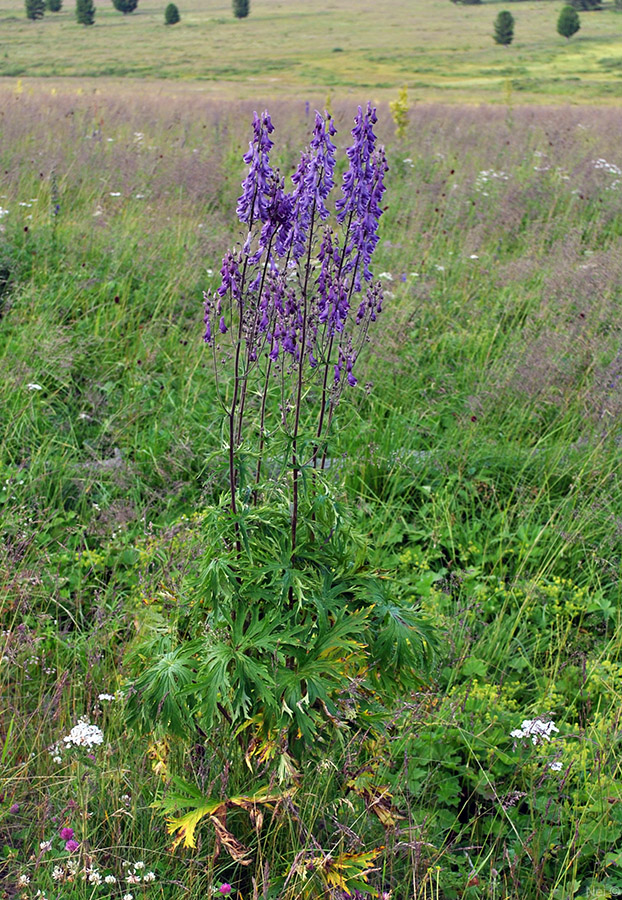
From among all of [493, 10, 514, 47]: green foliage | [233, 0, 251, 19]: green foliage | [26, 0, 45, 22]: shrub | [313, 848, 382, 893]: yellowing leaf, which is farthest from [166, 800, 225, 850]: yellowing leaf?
[233, 0, 251, 19]: green foliage

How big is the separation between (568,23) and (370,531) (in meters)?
69.3

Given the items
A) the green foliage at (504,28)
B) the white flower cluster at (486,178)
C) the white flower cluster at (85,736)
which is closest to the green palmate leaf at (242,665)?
the white flower cluster at (85,736)

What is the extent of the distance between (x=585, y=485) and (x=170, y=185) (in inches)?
242

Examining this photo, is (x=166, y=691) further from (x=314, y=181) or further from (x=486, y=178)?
(x=486, y=178)

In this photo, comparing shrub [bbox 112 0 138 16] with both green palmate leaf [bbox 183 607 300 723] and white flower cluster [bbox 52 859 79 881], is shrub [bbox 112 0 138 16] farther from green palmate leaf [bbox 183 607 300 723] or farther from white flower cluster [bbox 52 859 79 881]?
white flower cluster [bbox 52 859 79 881]

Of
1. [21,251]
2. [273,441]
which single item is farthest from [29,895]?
[21,251]

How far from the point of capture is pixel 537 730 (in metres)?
2.30

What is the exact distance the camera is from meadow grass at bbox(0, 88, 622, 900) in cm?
213

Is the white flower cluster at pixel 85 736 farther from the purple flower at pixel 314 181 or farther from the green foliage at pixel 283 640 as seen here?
the purple flower at pixel 314 181

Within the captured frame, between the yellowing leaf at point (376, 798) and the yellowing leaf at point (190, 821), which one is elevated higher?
the yellowing leaf at point (190, 821)

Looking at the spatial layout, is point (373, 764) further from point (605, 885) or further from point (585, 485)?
point (585, 485)

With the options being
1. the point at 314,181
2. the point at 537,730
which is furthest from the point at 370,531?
the point at 314,181

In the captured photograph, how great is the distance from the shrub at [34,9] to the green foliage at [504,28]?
42.8 meters

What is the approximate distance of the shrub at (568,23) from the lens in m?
57.8
